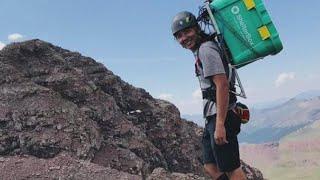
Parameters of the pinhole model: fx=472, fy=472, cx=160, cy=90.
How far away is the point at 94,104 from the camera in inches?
1230

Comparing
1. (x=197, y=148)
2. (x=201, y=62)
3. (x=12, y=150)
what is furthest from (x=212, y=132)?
(x=197, y=148)

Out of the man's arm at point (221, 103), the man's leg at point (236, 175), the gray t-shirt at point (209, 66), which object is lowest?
the man's leg at point (236, 175)

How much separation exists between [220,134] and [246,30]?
2168mm

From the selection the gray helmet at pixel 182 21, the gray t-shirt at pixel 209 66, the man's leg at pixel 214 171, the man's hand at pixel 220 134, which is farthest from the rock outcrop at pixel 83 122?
the gray helmet at pixel 182 21

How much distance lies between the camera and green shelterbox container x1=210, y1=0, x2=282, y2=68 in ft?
30.5

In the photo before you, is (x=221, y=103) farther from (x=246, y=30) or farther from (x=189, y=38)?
(x=246, y=30)

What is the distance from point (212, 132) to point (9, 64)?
2604cm

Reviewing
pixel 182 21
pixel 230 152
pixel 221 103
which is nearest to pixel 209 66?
pixel 221 103

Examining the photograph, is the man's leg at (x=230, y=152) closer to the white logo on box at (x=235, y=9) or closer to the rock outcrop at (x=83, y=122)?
the white logo on box at (x=235, y=9)

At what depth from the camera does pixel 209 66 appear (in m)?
9.03

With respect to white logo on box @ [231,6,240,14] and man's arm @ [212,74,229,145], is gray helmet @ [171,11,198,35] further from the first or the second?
man's arm @ [212,74,229,145]

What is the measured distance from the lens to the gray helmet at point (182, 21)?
9352 millimetres

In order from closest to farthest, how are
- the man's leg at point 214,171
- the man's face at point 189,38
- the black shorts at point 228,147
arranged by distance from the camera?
the black shorts at point 228,147
the man's face at point 189,38
the man's leg at point 214,171

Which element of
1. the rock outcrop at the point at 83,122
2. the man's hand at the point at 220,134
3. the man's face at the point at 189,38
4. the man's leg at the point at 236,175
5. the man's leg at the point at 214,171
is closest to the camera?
the man's hand at the point at 220,134
